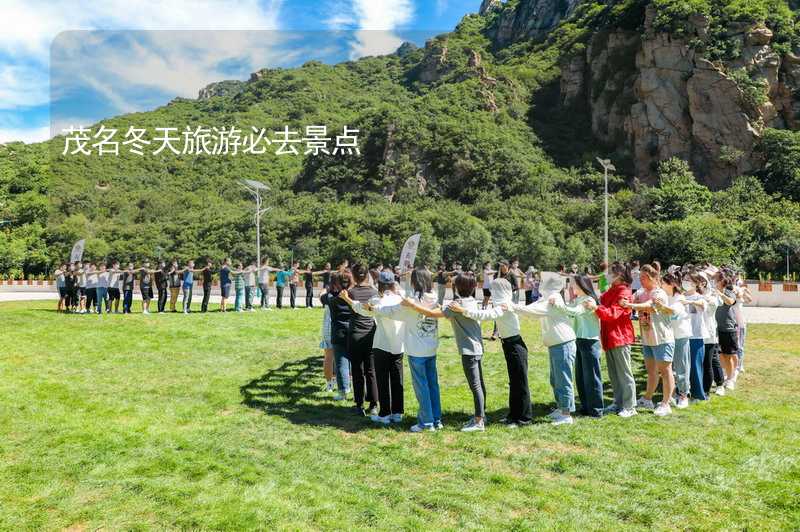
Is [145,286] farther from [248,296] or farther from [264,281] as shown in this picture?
[264,281]

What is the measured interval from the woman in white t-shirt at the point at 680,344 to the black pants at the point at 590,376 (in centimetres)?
127

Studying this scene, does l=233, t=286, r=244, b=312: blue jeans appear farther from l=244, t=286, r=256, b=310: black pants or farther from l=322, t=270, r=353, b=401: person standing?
l=322, t=270, r=353, b=401: person standing

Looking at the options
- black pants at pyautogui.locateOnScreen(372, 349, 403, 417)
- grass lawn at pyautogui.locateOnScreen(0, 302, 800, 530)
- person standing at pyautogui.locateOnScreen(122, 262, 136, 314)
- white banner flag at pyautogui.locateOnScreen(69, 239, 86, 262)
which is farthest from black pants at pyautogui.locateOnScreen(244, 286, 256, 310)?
black pants at pyautogui.locateOnScreen(372, 349, 403, 417)

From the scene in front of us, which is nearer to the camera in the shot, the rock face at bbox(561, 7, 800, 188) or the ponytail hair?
the ponytail hair

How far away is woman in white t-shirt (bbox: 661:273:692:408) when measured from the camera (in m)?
7.72

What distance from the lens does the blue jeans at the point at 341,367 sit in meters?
8.20

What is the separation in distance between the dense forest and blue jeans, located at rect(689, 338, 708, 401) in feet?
130

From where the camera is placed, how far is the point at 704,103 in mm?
58562

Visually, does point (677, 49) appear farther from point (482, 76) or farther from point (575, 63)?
point (482, 76)


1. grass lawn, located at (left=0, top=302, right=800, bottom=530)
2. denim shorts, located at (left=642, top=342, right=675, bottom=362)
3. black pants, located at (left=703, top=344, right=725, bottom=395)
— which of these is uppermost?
denim shorts, located at (left=642, top=342, right=675, bottom=362)

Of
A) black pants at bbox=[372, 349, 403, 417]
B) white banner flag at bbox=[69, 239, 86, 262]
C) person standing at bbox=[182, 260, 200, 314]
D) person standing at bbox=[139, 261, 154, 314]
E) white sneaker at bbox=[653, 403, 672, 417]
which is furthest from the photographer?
white banner flag at bbox=[69, 239, 86, 262]

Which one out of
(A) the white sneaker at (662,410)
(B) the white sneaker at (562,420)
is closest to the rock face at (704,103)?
(A) the white sneaker at (662,410)

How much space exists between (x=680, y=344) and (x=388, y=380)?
4.03m

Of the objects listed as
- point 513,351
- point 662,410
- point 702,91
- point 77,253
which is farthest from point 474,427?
point 702,91
